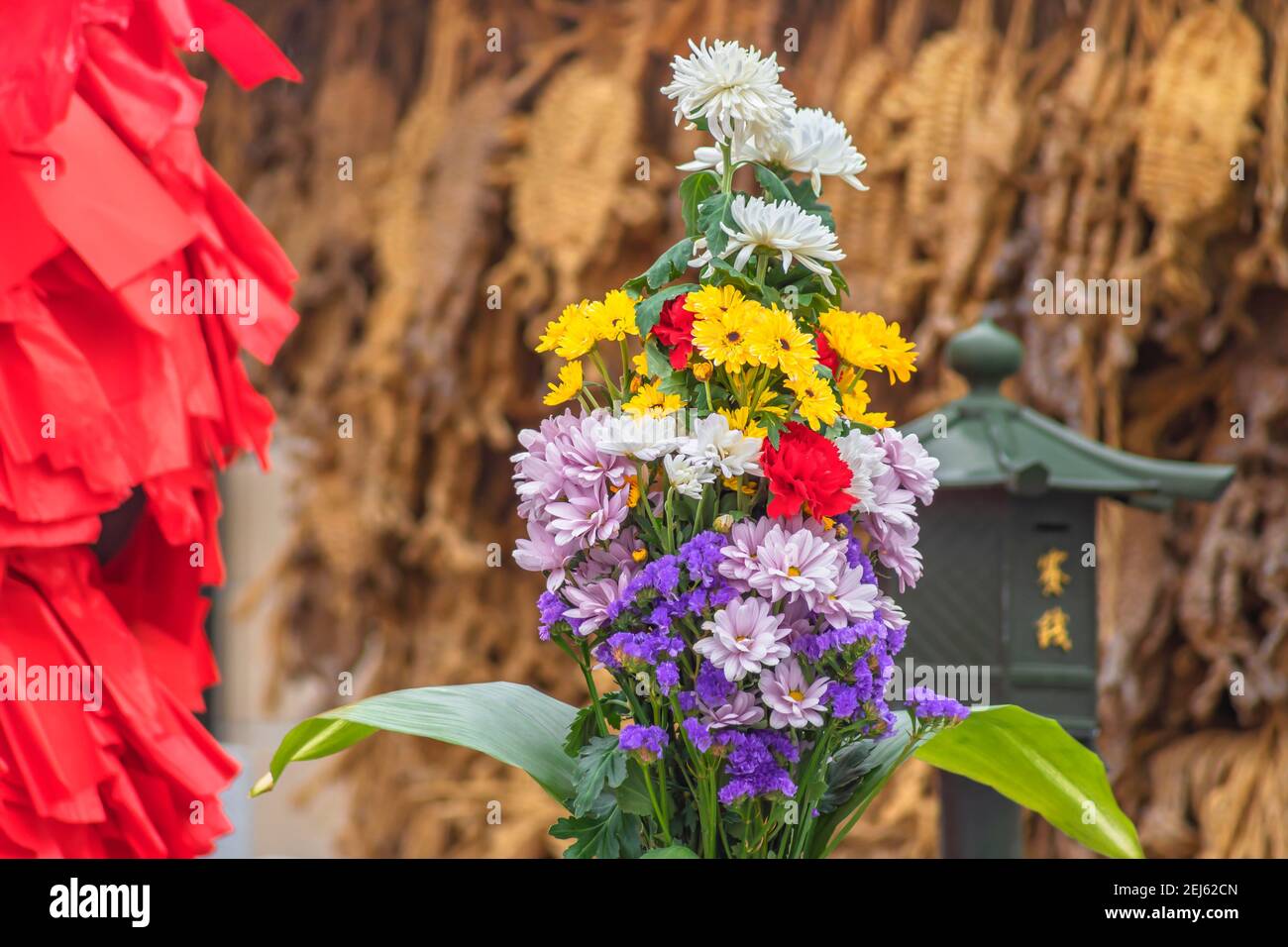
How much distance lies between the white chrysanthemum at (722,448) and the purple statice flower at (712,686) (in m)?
0.09

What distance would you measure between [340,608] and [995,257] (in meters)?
1.01

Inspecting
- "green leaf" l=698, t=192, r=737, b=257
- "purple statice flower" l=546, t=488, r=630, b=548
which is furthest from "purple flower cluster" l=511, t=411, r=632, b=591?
"green leaf" l=698, t=192, r=737, b=257

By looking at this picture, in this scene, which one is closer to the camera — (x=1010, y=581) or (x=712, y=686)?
(x=712, y=686)

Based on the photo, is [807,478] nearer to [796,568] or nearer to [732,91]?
[796,568]

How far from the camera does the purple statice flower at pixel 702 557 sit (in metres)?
0.61

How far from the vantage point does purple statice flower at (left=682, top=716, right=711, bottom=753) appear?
60cm

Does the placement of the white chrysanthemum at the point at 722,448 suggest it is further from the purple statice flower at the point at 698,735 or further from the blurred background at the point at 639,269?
the blurred background at the point at 639,269

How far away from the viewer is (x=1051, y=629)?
1.12 metres

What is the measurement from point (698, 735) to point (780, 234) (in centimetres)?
23

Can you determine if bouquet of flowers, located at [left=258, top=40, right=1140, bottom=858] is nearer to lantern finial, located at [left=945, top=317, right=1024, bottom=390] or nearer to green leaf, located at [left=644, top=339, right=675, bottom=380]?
green leaf, located at [left=644, top=339, right=675, bottom=380]

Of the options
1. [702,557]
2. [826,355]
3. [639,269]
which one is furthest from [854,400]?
[639,269]

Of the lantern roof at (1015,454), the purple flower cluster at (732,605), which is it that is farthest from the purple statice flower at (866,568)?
the lantern roof at (1015,454)
